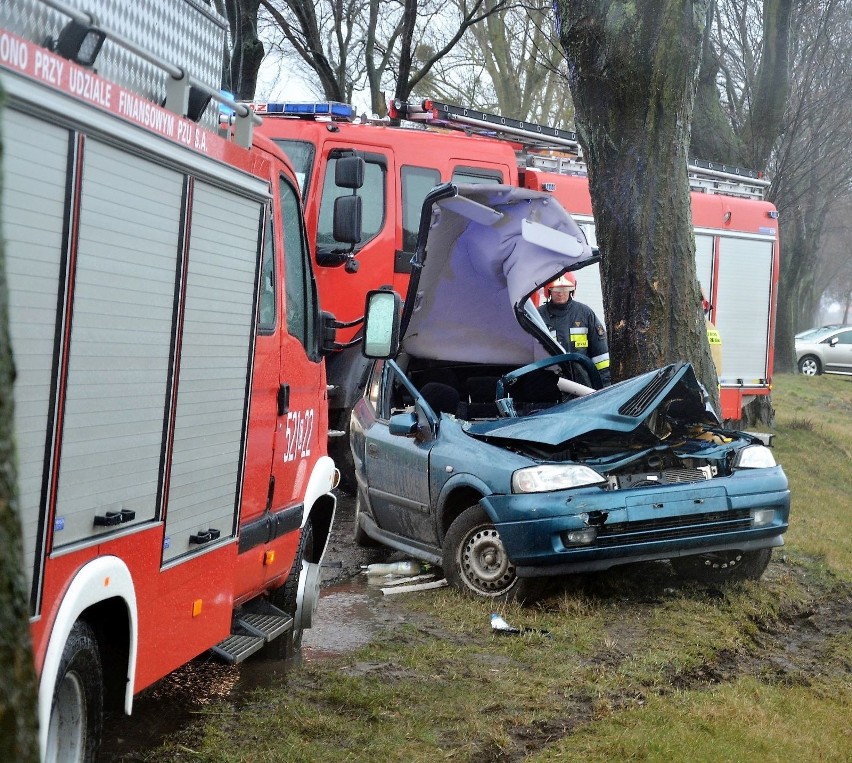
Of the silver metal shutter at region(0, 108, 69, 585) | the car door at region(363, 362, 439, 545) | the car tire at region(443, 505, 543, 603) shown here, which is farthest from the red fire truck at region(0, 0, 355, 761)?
the car door at region(363, 362, 439, 545)

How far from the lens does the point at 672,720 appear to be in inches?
203

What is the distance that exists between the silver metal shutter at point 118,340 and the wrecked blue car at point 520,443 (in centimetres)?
225

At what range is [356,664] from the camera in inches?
235

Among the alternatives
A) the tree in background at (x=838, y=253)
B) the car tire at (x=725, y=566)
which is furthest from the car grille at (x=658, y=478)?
the tree in background at (x=838, y=253)

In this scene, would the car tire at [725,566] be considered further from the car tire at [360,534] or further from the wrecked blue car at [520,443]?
the car tire at [360,534]

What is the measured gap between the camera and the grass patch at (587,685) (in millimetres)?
4836

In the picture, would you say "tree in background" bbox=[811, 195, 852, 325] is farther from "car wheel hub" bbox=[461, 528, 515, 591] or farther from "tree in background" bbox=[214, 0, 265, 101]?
"car wheel hub" bbox=[461, 528, 515, 591]

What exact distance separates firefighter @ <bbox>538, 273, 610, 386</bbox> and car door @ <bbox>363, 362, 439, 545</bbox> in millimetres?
1382

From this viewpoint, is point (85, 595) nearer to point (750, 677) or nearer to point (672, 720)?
point (672, 720)

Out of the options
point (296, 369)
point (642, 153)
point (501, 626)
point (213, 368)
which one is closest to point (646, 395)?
point (501, 626)

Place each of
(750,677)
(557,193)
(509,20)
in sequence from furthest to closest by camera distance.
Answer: (509,20) → (557,193) → (750,677)

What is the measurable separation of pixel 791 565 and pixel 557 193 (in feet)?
17.7

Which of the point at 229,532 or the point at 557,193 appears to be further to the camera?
the point at 557,193

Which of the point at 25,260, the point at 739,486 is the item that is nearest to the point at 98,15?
the point at 25,260
